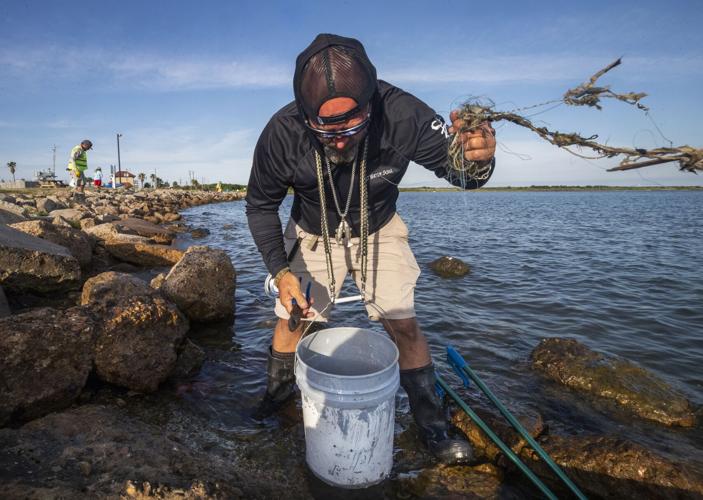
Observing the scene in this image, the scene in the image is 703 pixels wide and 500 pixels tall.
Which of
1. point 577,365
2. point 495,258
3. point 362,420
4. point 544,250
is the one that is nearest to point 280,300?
point 362,420

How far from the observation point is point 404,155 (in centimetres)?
320

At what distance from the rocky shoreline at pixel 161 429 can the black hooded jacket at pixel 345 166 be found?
1.52 meters

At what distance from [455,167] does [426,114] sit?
61 centimetres

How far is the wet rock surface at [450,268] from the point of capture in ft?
34.8

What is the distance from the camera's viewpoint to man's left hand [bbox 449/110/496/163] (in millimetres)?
2529

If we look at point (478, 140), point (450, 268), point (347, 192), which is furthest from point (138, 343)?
point (450, 268)

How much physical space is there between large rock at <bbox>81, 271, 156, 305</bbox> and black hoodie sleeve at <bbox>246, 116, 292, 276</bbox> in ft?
5.59

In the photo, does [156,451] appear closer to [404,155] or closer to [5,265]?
[404,155]

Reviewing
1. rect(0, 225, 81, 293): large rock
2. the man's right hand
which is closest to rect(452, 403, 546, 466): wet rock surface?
the man's right hand

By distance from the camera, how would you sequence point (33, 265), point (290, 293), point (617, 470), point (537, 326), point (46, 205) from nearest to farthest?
point (617, 470)
point (290, 293)
point (33, 265)
point (537, 326)
point (46, 205)

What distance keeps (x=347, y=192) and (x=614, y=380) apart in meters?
3.66

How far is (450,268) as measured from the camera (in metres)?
10.8

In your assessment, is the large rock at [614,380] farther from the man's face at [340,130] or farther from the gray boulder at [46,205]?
the gray boulder at [46,205]

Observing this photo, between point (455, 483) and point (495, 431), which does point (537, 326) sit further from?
point (455, 483)
